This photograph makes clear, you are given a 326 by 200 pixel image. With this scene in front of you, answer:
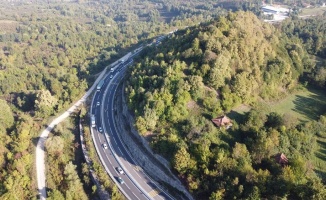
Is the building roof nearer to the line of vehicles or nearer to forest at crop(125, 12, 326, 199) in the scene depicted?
forest at crop(125, 12, 326, 199)

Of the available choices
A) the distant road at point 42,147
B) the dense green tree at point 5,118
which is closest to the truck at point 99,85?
the distant road at point 42,147

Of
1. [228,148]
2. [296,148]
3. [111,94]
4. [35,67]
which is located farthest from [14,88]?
[296,148]

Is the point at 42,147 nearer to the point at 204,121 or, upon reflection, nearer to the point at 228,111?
the point at 204,121

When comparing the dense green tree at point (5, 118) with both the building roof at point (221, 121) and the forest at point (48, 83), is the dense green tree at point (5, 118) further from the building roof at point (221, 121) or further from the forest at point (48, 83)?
the building roof at point (221, 121)

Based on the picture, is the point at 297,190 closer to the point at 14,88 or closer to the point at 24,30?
the point at 14,88

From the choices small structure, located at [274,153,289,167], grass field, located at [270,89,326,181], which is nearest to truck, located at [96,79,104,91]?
grass field, located at [270,89,326,181]

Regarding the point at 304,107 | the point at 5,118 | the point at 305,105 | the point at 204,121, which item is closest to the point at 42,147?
the point at 5,118
